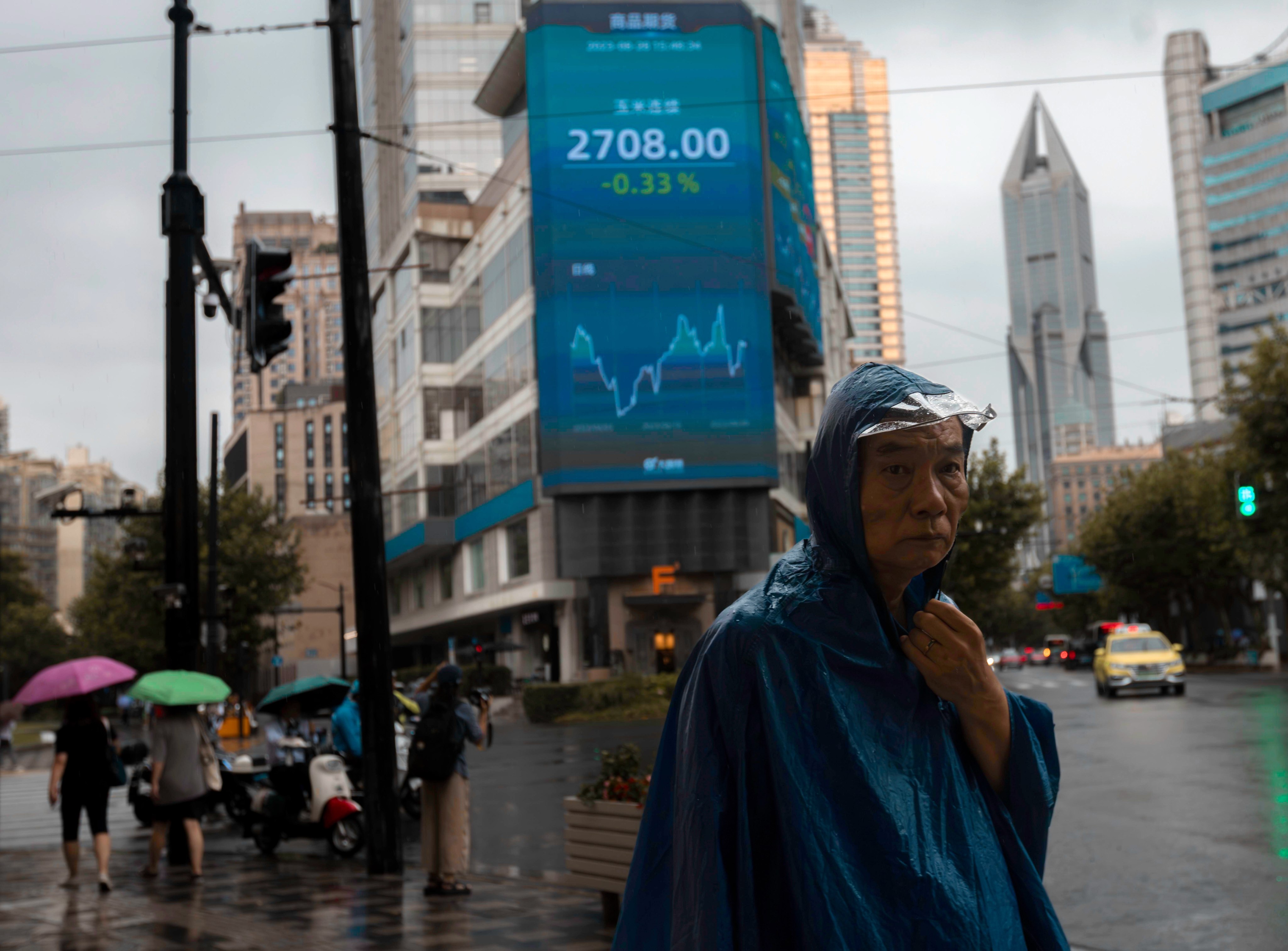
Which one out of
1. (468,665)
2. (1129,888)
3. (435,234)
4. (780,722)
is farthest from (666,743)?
(435,234)

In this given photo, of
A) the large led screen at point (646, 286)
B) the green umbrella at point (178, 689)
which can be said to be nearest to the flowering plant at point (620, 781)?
the green umbrella at point (178, 689)

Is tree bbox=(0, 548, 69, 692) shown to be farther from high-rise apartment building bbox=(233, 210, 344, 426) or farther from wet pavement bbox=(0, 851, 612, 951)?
wet pavement bbox=(0, 851, 612, 951)

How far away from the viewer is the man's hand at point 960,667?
202 centimetres

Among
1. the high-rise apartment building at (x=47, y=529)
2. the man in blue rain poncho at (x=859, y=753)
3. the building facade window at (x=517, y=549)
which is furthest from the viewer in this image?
the high-rise apartment building at (x=47, y=529)

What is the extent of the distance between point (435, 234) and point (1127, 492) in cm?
3272

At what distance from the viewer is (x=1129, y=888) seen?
8195 millimetres

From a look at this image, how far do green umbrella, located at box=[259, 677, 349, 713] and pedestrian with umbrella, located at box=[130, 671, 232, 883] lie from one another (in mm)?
2821

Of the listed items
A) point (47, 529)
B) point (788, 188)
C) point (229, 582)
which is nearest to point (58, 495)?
point (229, 582)

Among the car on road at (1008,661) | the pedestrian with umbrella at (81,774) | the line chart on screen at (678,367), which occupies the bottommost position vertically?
the car on road at (1008,661)

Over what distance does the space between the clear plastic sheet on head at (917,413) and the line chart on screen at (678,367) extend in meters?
45.3

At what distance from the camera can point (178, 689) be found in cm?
1112

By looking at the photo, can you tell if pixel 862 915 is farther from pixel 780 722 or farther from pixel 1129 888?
pixel 1129 888

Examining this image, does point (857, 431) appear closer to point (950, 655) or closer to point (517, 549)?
point (950, 655)

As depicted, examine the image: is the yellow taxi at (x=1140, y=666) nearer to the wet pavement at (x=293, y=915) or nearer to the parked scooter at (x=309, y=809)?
the parked scooter at (x=309, y=809)
